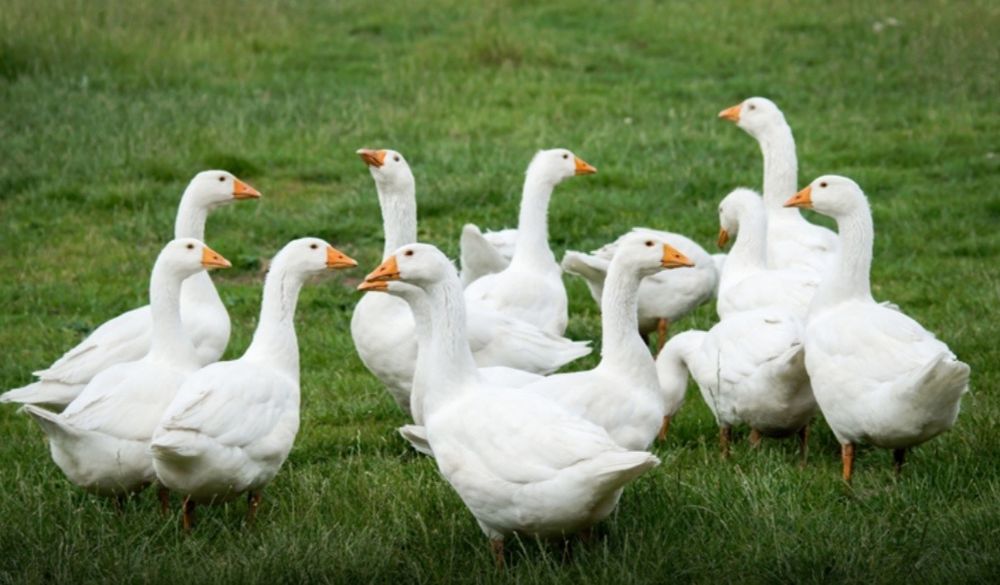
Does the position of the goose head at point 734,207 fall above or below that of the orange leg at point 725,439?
above

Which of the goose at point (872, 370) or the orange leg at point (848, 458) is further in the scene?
the orange leg at point (848, 458)

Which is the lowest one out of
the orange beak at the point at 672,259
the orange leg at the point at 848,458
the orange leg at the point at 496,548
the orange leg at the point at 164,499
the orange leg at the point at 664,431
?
the orange leg at the point at 664,431

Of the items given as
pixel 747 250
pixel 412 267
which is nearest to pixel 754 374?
pixel 747 250

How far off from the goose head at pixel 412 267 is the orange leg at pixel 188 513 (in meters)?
1.21

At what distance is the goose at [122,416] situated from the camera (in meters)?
6.50

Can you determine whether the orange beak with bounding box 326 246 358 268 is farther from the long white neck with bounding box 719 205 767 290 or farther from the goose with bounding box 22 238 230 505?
the long white neck with bounding box 719 205 767 290

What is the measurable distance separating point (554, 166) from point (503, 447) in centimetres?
371

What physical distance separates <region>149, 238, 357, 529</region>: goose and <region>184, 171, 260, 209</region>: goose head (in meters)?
1.51

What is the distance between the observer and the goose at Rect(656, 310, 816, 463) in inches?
297

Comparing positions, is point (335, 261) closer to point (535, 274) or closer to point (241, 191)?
point (241, 191)

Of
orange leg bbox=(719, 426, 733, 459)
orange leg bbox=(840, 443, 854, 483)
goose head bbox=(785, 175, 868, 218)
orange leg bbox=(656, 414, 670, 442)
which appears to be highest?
goose head bbox=(785, 175, 868, 218)

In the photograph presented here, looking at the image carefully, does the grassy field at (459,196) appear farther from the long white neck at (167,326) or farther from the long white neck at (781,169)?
the long white neck at (781,169)

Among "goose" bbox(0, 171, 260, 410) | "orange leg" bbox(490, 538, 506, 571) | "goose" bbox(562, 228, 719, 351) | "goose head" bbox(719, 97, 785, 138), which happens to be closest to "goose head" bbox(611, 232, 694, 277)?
"orange leg" bbox(490, 538, 506, 571)

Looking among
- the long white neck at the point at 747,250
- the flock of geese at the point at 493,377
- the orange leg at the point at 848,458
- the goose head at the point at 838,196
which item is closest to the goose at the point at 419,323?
the flock of geese at the point at 493,377
